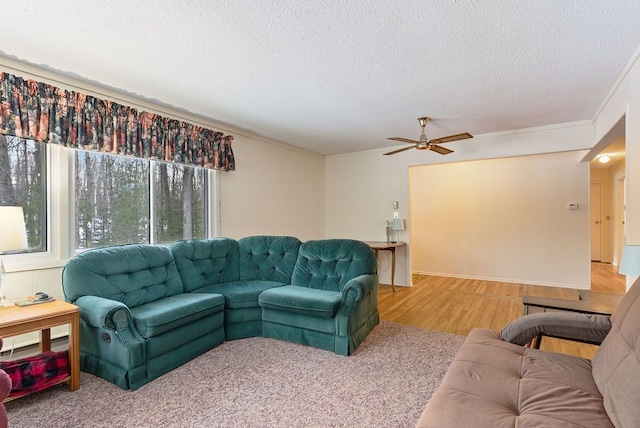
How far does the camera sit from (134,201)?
3232mm

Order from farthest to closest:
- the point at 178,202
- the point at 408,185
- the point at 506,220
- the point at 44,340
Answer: the point at 506,220
the point at 408,185
the point at 178,202
the point at 44,340

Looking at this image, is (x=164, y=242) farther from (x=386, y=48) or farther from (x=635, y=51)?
(x=635, y=51)

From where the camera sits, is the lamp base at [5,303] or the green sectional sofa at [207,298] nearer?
the lamp base at [5,303]

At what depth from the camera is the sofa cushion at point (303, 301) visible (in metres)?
2.74

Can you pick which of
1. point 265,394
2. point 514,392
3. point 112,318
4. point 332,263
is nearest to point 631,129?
point 514,392

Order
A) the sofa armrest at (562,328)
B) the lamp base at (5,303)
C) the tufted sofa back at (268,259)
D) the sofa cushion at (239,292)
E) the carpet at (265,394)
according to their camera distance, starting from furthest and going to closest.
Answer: the tufted sofa back at (268,259) < the sofa cushion at (239,292) < the lamp base at (5,303) < the carpet at (265,394) < the sofa armrest at (562,328)

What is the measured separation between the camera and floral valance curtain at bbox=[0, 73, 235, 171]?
91.3 inches

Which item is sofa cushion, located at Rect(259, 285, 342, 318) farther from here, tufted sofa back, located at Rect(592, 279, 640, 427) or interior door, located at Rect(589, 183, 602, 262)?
interior door, located at Rect(589, 183, 602, 262)

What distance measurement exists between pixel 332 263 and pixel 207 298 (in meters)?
1.29

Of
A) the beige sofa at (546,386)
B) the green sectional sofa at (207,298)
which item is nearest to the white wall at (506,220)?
the green sectional sofa at (207,298)

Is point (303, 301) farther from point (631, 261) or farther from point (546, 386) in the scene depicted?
point (631, 261)

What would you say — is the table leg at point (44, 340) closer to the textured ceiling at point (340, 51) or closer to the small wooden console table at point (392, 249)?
the textured ceiling at point (340, 51)

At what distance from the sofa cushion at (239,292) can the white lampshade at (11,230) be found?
144 centimetres

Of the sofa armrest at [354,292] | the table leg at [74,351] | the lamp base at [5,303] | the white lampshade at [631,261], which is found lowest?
the table leg at [74,351]
